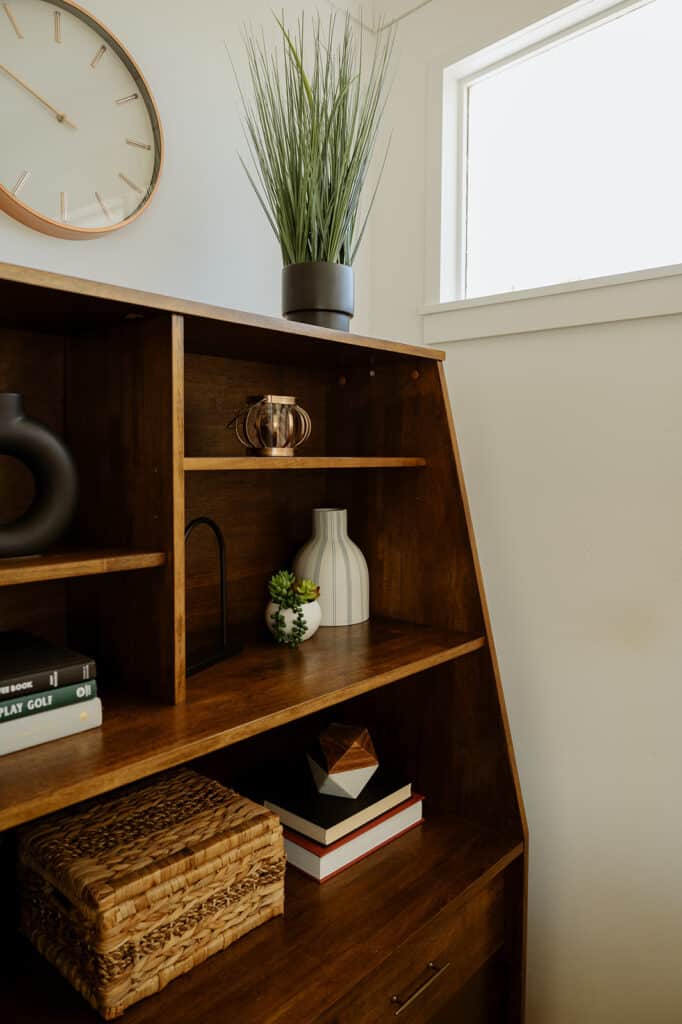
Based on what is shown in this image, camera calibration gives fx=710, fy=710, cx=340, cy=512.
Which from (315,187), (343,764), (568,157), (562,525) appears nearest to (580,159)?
(568,157)

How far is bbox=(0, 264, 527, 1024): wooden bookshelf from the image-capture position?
952 millimetres

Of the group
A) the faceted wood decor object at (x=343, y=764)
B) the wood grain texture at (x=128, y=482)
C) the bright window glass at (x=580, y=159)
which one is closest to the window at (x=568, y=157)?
the bright window glass at (x=580, y=159)

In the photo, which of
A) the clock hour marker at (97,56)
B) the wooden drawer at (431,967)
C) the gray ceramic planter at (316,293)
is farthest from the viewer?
the gray ceramic planter at (316,293)

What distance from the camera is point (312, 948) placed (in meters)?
1.08

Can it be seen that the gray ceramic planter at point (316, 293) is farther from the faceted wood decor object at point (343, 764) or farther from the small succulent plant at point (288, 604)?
the faceted wood decor object at point (343, 764)

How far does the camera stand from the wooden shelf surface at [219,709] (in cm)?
79

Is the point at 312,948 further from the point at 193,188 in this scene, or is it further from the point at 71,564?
the point at 193,188

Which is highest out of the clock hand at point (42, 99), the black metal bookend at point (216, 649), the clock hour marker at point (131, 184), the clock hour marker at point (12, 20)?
the clock hour marker at point (12, 20)

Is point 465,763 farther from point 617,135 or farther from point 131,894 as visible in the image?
point 617,135

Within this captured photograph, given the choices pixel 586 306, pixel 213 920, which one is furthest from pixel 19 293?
pixel 586 306

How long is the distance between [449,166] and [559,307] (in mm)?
512

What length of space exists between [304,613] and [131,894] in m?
0.56

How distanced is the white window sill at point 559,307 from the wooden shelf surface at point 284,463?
404mm

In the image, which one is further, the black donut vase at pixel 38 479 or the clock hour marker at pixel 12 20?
the clock hour marker at pixel 12 20
